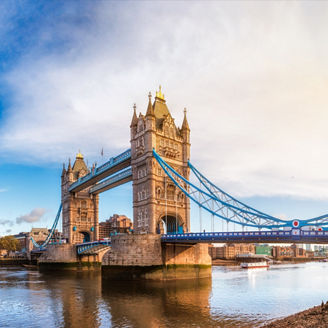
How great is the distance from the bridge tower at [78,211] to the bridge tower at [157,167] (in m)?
32.0

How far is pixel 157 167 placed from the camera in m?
51.5

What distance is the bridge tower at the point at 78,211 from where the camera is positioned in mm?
81688

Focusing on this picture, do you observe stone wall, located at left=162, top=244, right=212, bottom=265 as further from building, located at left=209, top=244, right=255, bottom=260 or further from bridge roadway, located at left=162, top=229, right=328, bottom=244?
building, located at left=209, top=244, right=255, bottom=260

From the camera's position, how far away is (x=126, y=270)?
44.5m

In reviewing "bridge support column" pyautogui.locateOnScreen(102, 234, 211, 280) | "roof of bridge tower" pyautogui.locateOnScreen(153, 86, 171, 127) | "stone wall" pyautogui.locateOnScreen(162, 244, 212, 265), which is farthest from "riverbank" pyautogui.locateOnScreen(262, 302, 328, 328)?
"roof of bridge tower" pyautogui.locateOnScreen(153, 86, 171, 127)

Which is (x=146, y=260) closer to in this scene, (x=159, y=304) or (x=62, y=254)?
(x=159, y=304)

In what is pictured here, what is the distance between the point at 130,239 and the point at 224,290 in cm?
1267

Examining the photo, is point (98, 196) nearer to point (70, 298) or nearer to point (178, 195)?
point (178, 195)

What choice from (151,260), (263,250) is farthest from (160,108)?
(263,250)

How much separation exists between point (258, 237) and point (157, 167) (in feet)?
62.2

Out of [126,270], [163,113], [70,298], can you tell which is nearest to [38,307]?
[70,298]

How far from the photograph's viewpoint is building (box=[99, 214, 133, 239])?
13866 centimetres

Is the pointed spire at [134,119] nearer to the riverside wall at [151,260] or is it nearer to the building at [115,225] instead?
the riverside wall at [151,260]

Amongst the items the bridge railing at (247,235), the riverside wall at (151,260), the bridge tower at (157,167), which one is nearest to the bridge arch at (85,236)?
the bridge tower at (157,167)
